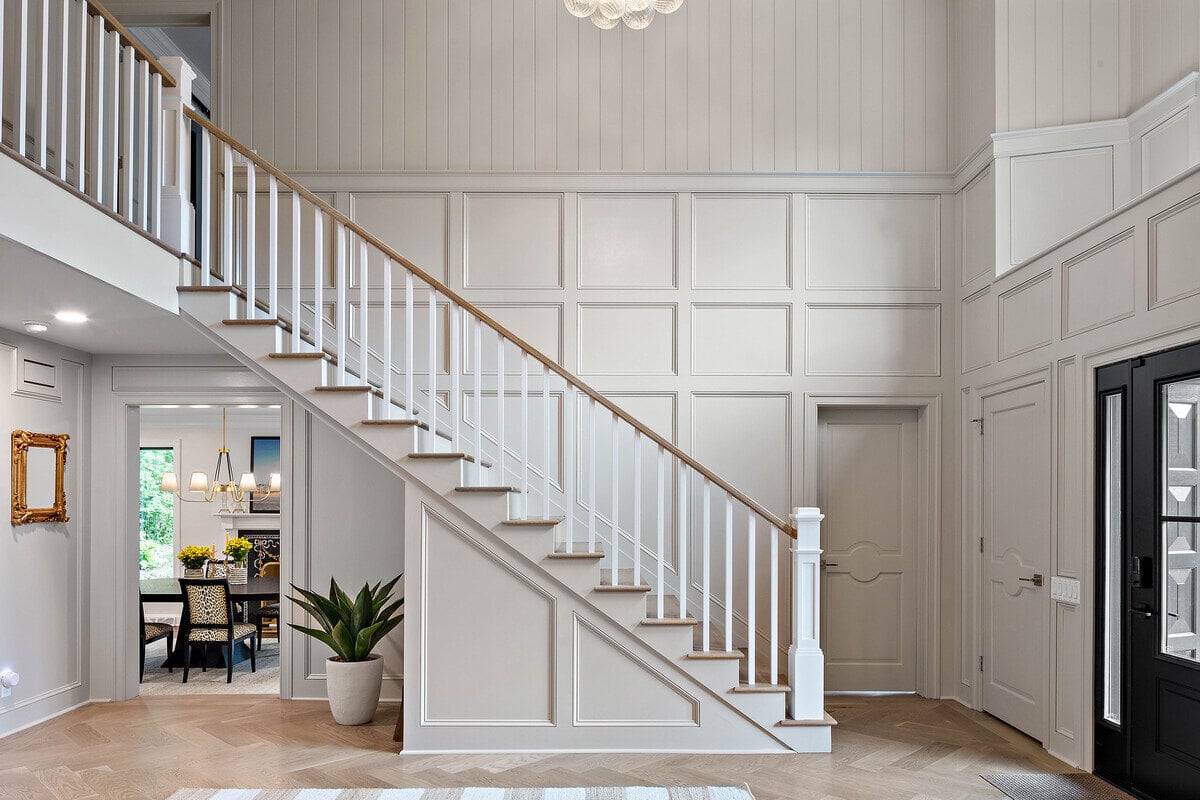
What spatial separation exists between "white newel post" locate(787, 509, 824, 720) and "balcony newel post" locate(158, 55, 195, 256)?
3.54 m

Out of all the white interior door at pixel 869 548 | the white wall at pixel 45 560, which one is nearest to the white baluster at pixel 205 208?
the white wall at pixel 45 560

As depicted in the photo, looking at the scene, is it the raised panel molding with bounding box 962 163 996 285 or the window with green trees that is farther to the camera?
the window with green trees

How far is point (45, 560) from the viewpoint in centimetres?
561

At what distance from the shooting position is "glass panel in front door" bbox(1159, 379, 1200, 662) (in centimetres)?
377

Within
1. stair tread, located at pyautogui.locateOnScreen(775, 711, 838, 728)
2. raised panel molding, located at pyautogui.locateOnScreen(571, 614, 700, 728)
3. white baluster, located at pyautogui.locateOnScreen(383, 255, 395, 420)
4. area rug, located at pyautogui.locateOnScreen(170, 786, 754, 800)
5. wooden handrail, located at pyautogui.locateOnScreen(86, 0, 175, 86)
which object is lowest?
area rug, located at pyautogui.locateOnScreen(170, 786, 754, 800)

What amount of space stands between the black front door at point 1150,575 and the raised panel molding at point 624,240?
2.87m

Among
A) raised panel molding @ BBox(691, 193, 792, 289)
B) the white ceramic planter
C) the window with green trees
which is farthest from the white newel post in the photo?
the window with green trees

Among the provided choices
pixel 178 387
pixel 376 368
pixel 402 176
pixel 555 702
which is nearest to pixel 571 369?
pixel 376 368

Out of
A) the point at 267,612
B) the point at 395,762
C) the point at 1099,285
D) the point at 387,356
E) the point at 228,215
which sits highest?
the point at 228,215

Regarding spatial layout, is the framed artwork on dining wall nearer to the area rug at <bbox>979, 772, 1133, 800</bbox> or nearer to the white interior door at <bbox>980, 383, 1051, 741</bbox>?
the white interior door at <bbox>980, 383, 1051, 741</bbox>

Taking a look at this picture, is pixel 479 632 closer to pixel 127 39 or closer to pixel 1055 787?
pixel 1055 787

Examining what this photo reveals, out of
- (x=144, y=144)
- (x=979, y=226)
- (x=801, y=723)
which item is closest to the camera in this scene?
(x=144, y=144)

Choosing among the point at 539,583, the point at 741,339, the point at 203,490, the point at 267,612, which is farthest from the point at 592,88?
the point at 203,490

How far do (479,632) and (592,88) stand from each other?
12.3 ft
